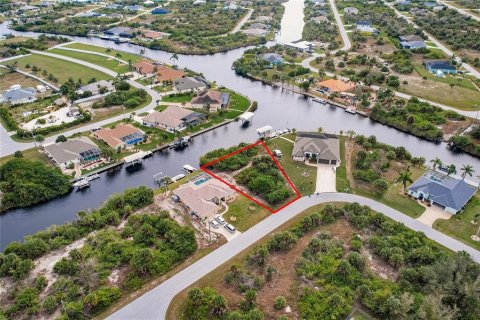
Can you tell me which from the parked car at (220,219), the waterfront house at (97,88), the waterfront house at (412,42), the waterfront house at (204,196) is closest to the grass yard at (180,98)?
the waterfront house at (97,88)

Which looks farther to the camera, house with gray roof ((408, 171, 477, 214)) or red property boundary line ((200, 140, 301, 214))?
red property boundary line ((200, 140, 301, 214))

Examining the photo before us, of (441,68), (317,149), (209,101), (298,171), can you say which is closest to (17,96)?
(209,101)

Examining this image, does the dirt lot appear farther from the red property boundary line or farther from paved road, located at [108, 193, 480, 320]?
paved road, located at [108, 193, 480, 320]

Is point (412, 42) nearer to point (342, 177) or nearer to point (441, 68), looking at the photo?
point (441, 68)

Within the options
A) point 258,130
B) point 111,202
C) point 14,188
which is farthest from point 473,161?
point 14,188

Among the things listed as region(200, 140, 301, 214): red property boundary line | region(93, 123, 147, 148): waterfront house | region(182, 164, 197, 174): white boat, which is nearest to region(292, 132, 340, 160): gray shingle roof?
Answer: region(200, 140, 301, 214): red property boundary line

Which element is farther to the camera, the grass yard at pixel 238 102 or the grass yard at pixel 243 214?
the grass yard at pixel 238 102

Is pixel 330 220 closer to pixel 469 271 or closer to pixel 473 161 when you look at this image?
pixel 469 271

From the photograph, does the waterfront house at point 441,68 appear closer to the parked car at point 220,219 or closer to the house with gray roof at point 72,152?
the parked car at point 220,219
